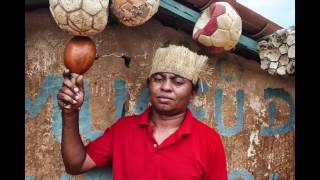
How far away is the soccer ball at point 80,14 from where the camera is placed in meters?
3.11

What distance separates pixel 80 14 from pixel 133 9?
1.09 feet

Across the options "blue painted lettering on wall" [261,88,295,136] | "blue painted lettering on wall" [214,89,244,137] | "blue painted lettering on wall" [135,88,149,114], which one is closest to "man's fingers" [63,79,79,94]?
"blue painted lettering on wall" [135,88,149,114]

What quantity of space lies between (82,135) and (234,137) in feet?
4.03

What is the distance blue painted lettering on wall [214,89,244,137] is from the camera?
4234 mm

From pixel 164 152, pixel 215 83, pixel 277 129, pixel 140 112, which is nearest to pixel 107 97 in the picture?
pixel 140 112

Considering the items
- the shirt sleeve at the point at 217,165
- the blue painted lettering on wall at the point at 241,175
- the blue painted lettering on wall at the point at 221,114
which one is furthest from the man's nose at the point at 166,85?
the blue painted lettering on wall at the point at 241,175

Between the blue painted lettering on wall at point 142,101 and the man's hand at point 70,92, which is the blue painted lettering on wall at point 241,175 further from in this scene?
the man's hand at point 70,92

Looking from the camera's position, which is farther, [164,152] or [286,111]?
[286,111]

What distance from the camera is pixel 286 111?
4.54 m

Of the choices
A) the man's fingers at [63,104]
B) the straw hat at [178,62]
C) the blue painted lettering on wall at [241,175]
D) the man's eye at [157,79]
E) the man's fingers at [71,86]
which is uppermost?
the straw hat at [178,62]

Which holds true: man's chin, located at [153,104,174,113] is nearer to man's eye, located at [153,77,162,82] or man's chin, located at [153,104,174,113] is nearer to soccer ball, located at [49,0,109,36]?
man's eye, located at [153,77,162,82]

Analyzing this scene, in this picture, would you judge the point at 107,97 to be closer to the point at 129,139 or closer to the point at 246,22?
the point at 129,139

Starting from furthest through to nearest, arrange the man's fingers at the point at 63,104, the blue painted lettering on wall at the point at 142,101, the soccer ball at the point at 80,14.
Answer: the blue painted lettering on wall at the point at 142,101 < the man's fingers at the point at 63,104 < the soccer ball at the point at 80,14

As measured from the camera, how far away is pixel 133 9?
3287 mm
